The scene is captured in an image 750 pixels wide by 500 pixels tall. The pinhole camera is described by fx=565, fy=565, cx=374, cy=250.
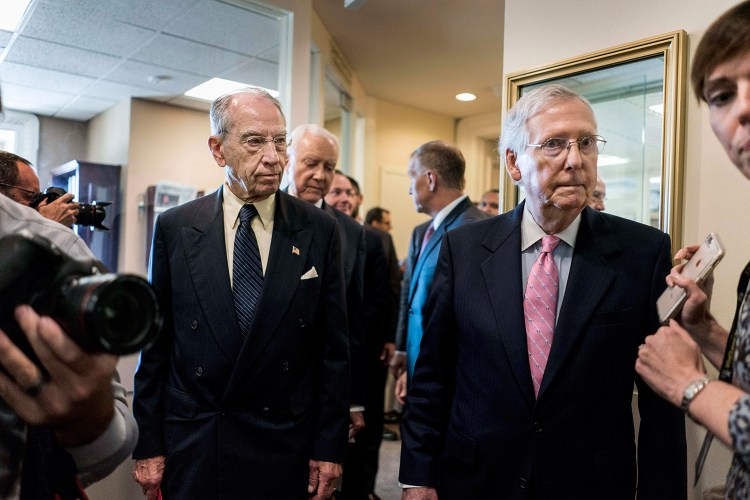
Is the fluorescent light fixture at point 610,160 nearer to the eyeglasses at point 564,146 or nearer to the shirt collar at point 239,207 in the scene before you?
the eyeglasses at point 564,146

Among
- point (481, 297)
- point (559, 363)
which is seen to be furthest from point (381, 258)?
point (559, 363)

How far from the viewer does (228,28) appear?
11.1 ft

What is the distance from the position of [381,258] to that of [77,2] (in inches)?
75.3

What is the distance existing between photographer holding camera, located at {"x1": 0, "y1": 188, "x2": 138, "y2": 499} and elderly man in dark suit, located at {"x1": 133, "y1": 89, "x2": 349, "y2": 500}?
585 millimetres

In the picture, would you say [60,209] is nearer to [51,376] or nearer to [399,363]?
[51,376]

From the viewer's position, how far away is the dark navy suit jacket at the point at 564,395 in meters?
1.29

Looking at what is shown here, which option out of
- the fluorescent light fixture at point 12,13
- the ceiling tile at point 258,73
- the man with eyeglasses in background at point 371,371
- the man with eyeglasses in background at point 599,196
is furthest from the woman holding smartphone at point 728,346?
the ceiling tile at point 258,73

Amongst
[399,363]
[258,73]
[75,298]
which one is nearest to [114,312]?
[75,298]

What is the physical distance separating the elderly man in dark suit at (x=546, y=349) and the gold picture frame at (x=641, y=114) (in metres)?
0.68

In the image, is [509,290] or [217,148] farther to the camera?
[217,148]

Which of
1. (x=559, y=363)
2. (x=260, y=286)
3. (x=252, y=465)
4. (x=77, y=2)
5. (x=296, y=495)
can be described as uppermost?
(x=77, y=2)

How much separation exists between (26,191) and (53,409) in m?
1.39

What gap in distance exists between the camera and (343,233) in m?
2.46

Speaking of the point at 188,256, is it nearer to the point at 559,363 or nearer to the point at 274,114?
the point at 274,114
